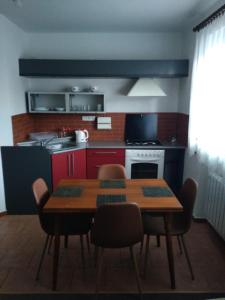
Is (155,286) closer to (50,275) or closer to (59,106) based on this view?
(50,275)

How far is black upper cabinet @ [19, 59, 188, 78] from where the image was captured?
3572 millimetres

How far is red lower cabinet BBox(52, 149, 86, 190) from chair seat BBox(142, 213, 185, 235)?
5.14 ft

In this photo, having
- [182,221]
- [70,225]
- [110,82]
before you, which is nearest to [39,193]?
[70,225]

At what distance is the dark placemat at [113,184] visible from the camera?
2.35 metres

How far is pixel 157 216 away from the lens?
2.35 meters

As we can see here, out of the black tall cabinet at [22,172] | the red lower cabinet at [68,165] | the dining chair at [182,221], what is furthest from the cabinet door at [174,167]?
the black tall cabinet at [22,172]

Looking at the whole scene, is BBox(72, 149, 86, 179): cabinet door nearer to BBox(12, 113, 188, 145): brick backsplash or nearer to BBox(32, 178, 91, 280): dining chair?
BBox(12, 113, 188, 145): brick backsplash

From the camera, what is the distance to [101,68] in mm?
3613

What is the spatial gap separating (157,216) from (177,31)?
2.96m

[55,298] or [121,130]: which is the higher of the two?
[121,130]

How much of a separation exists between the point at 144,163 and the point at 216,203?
4.21 ft

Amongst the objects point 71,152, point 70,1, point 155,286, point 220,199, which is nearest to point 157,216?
point 155,286

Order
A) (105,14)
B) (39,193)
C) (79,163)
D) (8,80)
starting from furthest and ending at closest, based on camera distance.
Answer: (79,163) < (8,80) < (105,14) < (39,193)

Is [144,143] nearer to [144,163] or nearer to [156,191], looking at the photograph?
[144,163]
